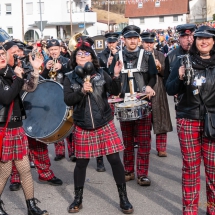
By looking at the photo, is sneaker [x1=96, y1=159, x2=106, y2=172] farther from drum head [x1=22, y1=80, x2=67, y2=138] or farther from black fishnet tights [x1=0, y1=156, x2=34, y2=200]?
black fishnet tights [x1=0, y1=156, x2=34, y2=200]

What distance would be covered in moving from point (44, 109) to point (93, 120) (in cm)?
120

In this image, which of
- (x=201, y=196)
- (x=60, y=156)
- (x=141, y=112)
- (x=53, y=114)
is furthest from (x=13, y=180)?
(x=201, y=196)

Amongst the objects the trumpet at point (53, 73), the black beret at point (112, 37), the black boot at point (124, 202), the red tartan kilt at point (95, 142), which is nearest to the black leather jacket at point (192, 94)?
the red tartan kilt at point (95, 142)

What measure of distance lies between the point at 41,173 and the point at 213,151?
9.13 ft

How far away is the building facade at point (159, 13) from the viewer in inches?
2697

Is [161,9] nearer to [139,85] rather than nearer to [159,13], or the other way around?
[159,13]

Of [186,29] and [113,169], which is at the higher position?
[186,29]

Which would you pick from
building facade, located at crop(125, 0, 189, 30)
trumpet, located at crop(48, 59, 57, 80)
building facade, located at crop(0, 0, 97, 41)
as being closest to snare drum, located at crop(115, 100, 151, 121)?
trumpet, located at crop(48, 59, 57, 80)

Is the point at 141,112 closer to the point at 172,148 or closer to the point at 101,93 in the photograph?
the point at 101,93

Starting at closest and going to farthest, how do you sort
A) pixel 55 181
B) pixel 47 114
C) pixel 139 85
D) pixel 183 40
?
pixel 139 85
pixel 47 114
pixel 183 40
pixel 55 181

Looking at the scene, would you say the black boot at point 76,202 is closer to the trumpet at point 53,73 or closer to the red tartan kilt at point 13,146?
the red tartan kilt at point 13,146

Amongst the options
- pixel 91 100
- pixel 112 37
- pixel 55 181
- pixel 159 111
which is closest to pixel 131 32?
pixel 91 100

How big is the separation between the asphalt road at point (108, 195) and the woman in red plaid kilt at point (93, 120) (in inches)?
9.9

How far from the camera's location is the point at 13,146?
→ 4.64 metres
